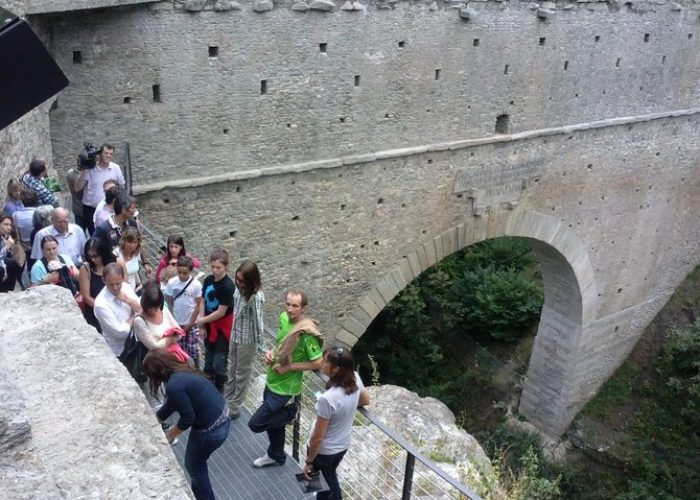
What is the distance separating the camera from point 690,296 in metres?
14.2

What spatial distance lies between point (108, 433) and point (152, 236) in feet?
13.6

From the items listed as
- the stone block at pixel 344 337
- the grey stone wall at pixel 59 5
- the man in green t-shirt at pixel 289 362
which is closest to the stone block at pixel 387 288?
the stone block at pixel 344 337

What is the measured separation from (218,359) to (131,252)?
0.88m

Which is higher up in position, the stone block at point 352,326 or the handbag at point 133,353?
the handbag at point 133,353

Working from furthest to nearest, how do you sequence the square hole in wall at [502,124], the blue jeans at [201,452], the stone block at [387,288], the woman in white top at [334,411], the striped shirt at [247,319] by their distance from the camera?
the square hole in wall at [502,124]
the stone block at [387,288]
the striped shirt at [247,319]
the woman in white top at [334,411]
the blue jeans at [201,452]

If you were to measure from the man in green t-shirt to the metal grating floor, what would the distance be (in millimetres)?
255

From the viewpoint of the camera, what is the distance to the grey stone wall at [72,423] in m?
1.82

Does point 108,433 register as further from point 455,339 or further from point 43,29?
point 455,339

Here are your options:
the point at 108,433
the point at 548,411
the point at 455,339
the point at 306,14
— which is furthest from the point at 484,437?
the point at 108,433

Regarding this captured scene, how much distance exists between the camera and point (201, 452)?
10.9ft

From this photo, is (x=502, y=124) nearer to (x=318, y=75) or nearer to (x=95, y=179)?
(x=318, y=75)

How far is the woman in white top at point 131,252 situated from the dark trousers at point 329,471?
1638 millimetres

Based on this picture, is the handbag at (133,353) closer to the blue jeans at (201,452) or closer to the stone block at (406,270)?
the blue jeans at (201,452)

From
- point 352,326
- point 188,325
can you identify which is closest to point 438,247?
point 352,326
